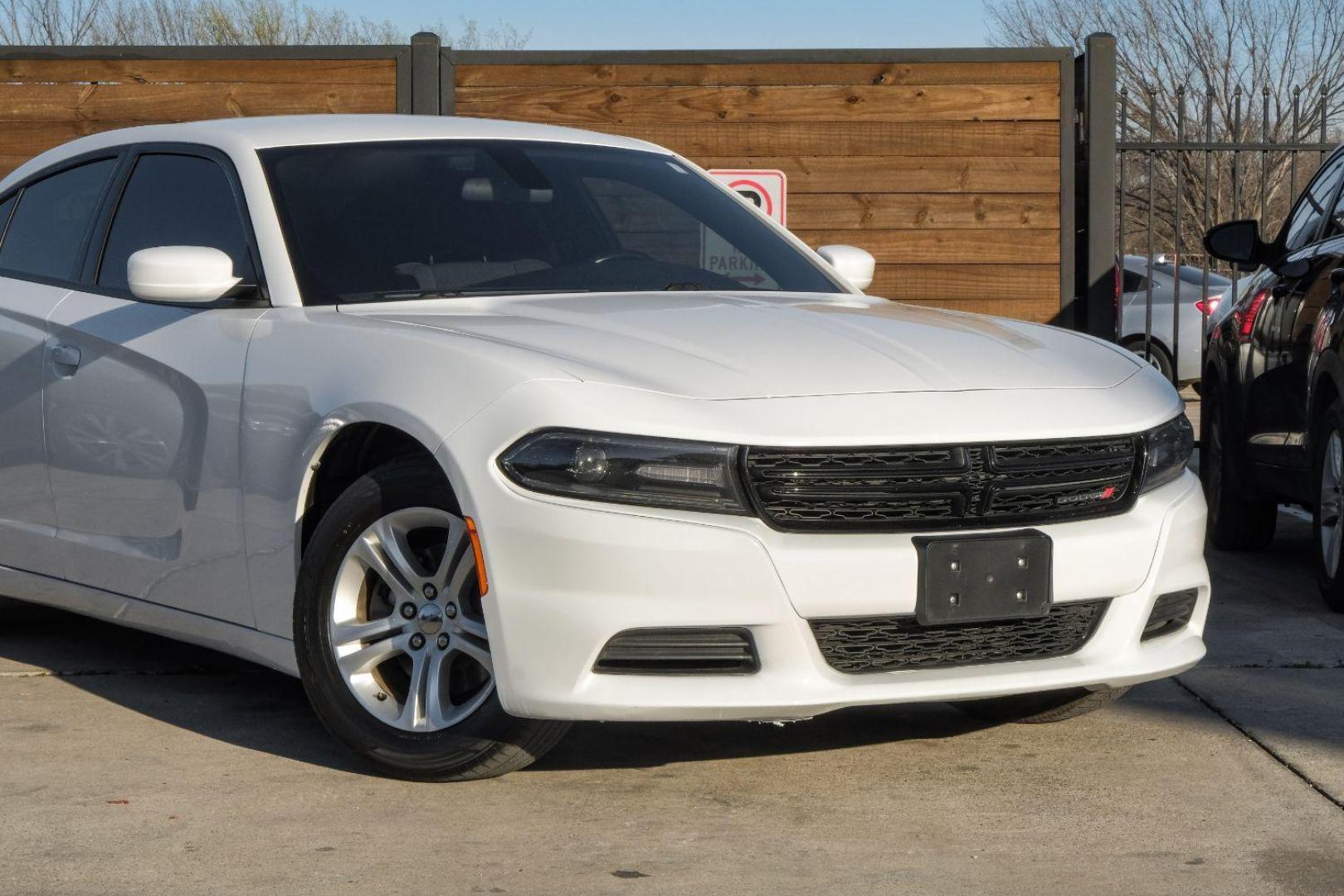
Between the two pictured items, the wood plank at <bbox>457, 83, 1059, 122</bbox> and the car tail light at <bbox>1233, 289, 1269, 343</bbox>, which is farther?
the wood plank at <bbox>457, 83, 1059, 122</bbox>

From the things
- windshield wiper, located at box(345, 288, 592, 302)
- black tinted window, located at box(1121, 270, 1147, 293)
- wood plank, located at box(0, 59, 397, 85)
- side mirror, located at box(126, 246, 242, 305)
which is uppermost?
wood plank, located at box(0, 59, 397, 85)

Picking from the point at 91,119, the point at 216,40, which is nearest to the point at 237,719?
the point at 91,119

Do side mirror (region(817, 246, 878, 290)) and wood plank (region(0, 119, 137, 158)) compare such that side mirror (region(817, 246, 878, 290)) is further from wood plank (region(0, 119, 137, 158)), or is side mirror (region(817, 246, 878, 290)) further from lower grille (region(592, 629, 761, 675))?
wood plank (region(0, 119, 137, 158))

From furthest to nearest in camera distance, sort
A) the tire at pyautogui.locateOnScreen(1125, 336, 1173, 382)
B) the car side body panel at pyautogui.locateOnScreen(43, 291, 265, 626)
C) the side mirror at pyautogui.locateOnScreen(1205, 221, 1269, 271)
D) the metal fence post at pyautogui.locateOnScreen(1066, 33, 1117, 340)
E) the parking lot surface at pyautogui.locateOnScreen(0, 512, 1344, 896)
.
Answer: the tire at pyautogui.locateOnScreen(1125, 336, 1173, 382) → the metal fence post at pyautogui.locateOnScreen(1066, 33, 1117, 340) → the side mirror at pyautogui.locateOnScreen(1205, 221, 1269, 271) → the car side body panel at pyautogui.locateOnScreen(43, 291, 265, 626) → the parking lot surface at pyautogui.locateOnScreen(0, 512, 1344, 896)

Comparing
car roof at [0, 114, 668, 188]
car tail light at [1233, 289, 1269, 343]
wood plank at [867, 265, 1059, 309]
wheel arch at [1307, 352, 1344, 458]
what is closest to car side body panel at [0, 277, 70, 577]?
car roof at [0, 114, 668, 188]

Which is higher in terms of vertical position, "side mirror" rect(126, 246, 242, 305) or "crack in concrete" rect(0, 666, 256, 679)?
"side mirror" rect(126, 246, 242, 305)

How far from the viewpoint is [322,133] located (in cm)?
509

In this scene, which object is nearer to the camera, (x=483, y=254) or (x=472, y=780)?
(x=472, y=780)

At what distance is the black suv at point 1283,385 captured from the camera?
645cm

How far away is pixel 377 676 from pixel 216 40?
3400 cm

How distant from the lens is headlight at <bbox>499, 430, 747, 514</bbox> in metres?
3.71

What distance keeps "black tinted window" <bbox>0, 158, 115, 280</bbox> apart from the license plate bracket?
272 cm

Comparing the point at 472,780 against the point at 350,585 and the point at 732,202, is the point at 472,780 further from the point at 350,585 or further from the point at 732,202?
the point at 732,202

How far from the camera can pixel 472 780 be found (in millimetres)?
4109
